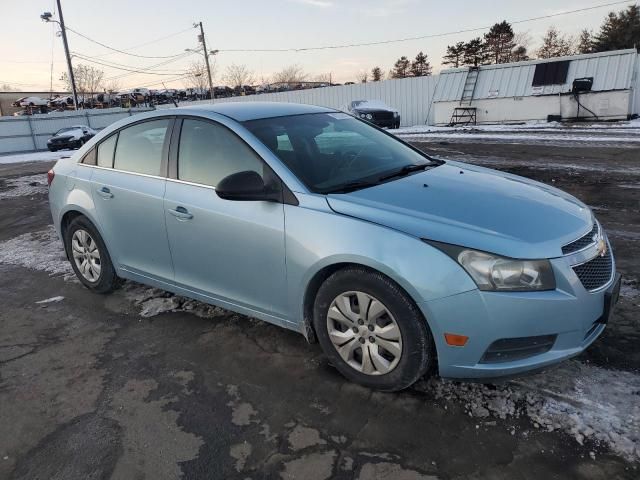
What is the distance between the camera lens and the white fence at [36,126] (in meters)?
32.5

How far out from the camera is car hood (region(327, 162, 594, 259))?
8.31 ft

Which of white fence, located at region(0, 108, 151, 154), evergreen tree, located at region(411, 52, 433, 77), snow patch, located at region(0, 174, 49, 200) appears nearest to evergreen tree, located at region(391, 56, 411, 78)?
evergreen tree, located at region(411, 52, 433, 77)

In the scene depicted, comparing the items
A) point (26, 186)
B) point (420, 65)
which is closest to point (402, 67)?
point (420, 65)

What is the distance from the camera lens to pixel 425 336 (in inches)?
104

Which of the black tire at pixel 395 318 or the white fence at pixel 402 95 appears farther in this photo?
the white fence at pixel 402 95

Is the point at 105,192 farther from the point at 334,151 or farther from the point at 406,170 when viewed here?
the point at 406,170

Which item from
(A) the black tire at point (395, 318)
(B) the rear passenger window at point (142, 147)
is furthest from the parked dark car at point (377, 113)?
(A) the black tire at point (395, 318)

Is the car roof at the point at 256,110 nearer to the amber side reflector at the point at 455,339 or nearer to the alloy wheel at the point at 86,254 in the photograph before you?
the alloy wheel at the point at 86,254

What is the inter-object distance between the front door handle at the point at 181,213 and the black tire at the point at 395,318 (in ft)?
3.86

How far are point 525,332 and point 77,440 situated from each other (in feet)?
7.89

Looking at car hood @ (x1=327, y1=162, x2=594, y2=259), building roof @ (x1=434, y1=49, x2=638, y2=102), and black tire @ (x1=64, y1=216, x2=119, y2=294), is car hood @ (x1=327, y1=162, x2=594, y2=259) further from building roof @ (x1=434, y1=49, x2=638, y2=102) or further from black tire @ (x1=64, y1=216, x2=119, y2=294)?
building roof @ (x1=434, y1=49, x2=638, y2=102)

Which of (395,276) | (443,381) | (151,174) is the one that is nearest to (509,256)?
(395,276)

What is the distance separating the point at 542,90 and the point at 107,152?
23.0 metres

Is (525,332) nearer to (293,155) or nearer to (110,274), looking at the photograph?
(293,155)
